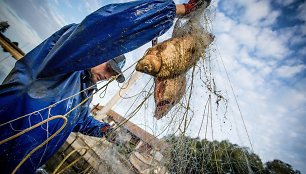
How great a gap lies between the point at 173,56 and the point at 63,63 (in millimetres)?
1049

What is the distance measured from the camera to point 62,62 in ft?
5.75

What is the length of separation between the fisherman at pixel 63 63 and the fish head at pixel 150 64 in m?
0.17

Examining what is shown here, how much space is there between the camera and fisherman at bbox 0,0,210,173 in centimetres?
166

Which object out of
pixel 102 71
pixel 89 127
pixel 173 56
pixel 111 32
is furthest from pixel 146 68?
pixel 89 127

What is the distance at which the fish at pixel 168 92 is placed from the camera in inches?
72.1

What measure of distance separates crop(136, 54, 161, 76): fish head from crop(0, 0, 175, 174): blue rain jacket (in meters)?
0.17

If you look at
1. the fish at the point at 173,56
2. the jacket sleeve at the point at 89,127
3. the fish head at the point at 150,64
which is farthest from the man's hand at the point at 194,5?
the jacket sleeve at the point at 89,127

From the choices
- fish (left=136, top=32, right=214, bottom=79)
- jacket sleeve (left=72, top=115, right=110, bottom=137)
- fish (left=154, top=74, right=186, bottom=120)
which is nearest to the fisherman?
fish (left=136, top=32, right=214, bottom=79)

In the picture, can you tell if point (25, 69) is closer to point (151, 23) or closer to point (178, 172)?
point (151, 23)

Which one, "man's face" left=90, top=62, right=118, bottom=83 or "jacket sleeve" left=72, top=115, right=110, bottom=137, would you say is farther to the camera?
"jacket sleeve" left=72, top=115, right=110, bottom=137

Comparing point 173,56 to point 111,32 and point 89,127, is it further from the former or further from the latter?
point 89,127

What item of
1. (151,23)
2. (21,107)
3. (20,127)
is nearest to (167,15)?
(151,23)

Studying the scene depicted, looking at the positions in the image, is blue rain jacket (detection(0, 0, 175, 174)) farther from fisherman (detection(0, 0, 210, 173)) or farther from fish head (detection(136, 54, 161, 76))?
fish head (detection(136, 54, 161, 76))

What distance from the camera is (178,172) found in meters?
2.05
